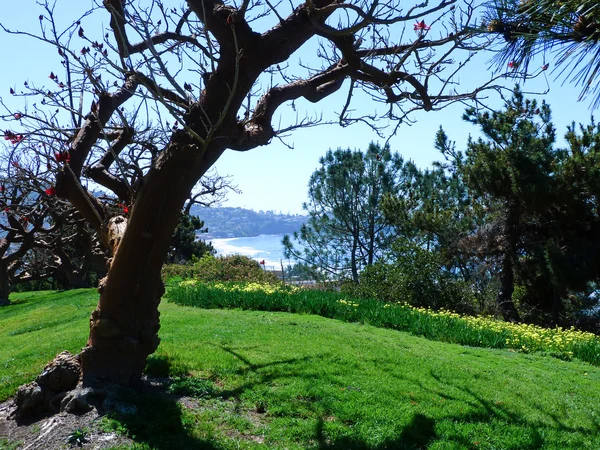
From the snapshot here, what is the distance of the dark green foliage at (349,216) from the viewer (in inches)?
933

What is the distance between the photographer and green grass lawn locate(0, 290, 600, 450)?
4496mm

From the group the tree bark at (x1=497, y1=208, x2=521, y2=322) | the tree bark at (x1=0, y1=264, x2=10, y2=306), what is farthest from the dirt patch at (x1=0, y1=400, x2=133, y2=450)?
the tree bark at (x1=0, y1=264, x2=10, y2=306)

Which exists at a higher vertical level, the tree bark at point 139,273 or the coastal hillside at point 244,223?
the coastal hillside at point 244,223

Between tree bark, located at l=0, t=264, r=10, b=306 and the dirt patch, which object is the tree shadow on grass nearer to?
the dirt patch

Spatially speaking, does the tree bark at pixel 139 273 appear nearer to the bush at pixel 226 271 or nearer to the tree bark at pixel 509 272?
the bush at pixel 226 271

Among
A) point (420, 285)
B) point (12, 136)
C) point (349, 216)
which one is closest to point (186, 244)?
point (349, 216)

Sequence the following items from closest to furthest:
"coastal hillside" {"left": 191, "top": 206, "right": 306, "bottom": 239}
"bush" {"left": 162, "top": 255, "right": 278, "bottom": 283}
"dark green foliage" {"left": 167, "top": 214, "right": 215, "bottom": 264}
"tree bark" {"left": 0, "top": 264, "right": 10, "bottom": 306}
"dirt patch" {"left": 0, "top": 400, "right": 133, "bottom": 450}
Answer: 1. "dirt patch" {"left": 0, "top": 400, "right": 133, "bottom": 450}
2. "bush" {"left": 162, "top": 255, "right": 278, "bottom": 283}
3. "tree bark" {"left": 0, "top": 264, "right": 10, "bottom": 306}
4. "dark green foliage" {"left": 167, "top": 214, "right": 215, "bottom": 264}
5. "coastal hillside" {"left": 191, "top": 206, "right": 306, "bottom": 239}

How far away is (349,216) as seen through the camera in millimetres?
24047

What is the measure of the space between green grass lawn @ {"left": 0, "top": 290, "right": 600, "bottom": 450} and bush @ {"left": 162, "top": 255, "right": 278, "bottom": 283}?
344 inches

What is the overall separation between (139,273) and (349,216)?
19600mm

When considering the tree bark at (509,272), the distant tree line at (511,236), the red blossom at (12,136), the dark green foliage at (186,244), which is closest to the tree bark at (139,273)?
the red blossom at (12,136)

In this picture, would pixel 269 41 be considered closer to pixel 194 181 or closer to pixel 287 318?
pixel 194 181

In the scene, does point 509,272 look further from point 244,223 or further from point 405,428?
point 244,223

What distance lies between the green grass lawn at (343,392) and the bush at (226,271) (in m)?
8.74
